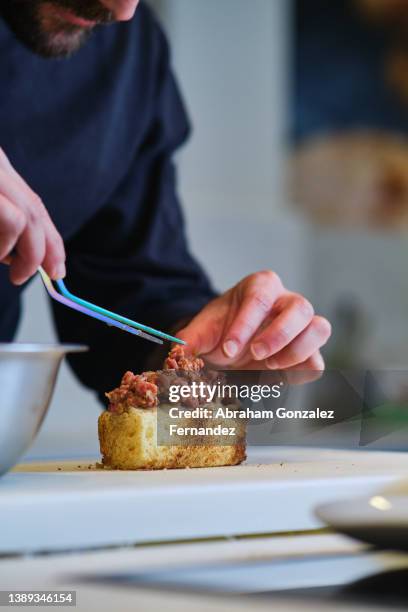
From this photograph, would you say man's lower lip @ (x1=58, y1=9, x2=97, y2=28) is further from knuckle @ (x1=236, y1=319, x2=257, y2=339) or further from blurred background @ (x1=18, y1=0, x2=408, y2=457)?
blurred background @ (x1=18, y1=0, x2=408, y2=457)

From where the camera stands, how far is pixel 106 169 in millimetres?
868

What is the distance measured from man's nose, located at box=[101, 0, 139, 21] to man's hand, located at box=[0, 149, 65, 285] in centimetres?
20

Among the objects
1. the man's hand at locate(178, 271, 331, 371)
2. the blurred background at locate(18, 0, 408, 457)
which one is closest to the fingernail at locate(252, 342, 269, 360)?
the man's hand at locate(178, 271, 331, 371)

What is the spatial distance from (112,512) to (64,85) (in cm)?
52

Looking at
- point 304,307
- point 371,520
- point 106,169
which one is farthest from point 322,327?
point 106,169

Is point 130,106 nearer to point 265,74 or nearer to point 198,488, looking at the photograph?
point 198,488

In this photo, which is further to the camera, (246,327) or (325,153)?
(325,153)

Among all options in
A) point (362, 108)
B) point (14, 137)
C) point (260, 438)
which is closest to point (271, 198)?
point (362, 108)

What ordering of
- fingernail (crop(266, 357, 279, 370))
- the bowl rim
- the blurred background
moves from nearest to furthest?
1. the bowl rim
2. fingernail (crop(266, 357, 279, 370))
3. the blurred background

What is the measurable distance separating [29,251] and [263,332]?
168 mm

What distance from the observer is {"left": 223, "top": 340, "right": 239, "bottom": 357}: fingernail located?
57cm

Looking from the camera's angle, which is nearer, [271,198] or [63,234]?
[63,234]

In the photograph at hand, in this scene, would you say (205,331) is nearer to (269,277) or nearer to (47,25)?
(269,277)

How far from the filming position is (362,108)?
276 centimetres
